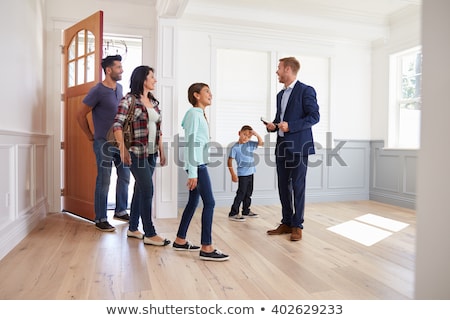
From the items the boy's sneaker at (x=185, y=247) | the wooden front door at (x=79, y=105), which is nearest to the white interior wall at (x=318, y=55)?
the wooden front door at (x=79, y=105)

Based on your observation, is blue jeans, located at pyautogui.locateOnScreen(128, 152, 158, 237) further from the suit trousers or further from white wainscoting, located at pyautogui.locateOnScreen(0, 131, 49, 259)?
the suit trousers

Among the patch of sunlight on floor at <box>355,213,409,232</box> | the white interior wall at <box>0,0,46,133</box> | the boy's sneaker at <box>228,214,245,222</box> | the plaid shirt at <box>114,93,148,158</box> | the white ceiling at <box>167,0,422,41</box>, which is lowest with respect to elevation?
the patch of sunlight on floor at <box>355,213,409,232</box>

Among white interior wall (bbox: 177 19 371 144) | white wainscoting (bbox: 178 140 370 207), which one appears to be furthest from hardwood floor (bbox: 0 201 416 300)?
white interior wall (bbox: 177 19 371 144)

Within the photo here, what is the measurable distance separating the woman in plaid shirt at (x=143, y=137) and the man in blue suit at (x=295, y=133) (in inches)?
41.4

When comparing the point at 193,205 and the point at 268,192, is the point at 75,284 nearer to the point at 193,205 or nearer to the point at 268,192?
the point at 193,205

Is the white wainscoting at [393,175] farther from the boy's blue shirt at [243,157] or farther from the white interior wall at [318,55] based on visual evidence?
the boy's blue shirt at [243,157]

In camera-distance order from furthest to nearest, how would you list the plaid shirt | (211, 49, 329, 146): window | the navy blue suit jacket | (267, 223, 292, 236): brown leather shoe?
(211, 49, 329, 146): window → (267, 223, 292, 236): brown leather shoe → the navy blue suit jacket → the plaid shirt

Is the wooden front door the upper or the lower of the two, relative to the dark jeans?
upper

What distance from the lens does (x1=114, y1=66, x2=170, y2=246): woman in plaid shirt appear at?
251cm

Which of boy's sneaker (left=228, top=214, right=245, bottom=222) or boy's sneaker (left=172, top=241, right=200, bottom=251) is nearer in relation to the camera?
boy's sneaker (left=172, top=241, right=200, bottom=251)

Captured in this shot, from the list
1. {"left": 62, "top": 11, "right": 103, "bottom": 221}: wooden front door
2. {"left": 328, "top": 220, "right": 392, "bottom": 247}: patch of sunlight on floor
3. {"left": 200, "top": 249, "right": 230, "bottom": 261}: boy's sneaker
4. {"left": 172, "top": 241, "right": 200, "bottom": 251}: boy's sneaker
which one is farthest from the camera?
{"left": 62, "top": 11, "right": 103, "bottom": 221}: wooden front door

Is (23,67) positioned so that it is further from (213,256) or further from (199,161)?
(213,256)

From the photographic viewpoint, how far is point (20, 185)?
2936 millimetres

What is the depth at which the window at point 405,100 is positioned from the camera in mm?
4814
